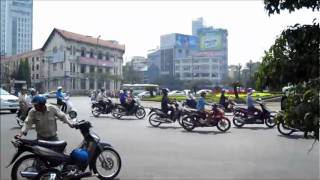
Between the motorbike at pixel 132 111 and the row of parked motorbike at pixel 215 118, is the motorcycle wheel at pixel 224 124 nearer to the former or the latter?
the row of parked motorbike at pixel 215 118

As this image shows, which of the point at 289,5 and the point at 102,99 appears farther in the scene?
the point at 102,99

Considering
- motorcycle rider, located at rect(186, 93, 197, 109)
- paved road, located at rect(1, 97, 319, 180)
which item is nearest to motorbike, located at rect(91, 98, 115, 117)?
motorcycle rider, located at rect(186, 93, 197, 109)

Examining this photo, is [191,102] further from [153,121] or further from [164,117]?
[153,121]

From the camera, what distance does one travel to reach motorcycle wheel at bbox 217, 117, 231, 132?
43.0 feet

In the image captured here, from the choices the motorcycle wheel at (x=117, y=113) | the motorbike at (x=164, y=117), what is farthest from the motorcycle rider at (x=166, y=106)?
the motorcycle wheel at (x=117, y=113)

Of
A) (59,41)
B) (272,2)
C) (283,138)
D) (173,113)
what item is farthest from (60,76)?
(272,2)

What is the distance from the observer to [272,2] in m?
3.15

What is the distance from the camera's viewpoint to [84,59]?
30.2m

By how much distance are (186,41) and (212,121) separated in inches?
423

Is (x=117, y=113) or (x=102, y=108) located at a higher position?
(x=102, y=108)

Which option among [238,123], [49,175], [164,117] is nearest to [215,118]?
[238,123]

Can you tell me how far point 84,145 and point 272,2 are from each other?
440 cm

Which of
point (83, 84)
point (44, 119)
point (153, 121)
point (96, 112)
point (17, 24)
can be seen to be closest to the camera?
point (44, 119)

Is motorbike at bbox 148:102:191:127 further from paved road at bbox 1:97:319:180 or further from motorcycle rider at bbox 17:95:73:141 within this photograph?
motorcycle rider at bbox 17:95:73:141
